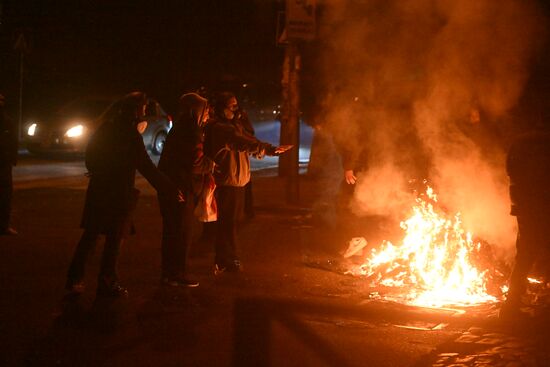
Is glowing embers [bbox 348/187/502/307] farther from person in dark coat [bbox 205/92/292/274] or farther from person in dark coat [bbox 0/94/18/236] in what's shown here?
person in dark coat [bbox 0/94/18/236]

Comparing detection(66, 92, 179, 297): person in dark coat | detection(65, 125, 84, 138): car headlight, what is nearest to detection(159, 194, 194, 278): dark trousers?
detection(66, 92, 179, 297): person in dark coat

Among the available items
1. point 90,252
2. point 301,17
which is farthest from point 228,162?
point 301,17

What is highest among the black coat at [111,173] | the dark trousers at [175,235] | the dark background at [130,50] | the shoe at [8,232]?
the dark background at [130,50]

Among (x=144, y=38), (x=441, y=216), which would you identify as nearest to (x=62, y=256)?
(x=441, y=216)

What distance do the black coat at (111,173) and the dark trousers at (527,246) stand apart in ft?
10.4

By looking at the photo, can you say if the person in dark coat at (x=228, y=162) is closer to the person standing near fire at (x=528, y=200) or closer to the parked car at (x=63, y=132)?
the person standing near fire at (x=528, y=200)

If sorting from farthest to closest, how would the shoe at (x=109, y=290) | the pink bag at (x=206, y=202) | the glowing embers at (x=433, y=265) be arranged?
1. the pink bag at (x=206, y=202)
2. the glowing embers at (x=433, y=265)
3. the shoe at (x=109, y=290)

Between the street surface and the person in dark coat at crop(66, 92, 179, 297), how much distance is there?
0.90 ft

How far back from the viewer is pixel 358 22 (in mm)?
10836

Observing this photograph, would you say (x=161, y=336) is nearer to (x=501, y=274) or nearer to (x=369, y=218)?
(x=501, y=274)

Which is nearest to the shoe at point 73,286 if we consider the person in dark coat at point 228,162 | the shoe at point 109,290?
the shoe at point 109,290

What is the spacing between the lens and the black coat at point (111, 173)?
19.9 ft

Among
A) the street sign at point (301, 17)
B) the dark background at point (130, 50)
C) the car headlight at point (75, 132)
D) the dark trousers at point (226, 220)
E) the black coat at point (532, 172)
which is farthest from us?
the dark background at point (130, 50)

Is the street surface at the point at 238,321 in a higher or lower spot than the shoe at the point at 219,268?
lower
